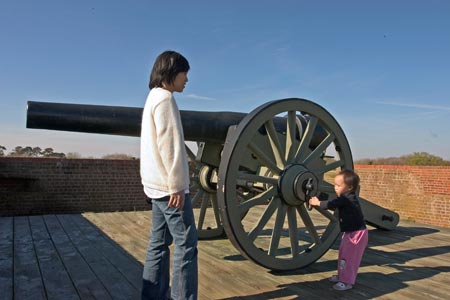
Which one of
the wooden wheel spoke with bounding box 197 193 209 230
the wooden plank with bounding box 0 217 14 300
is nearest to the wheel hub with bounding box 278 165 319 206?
the wooden wheel spoke with bounding box 197 193 209 230

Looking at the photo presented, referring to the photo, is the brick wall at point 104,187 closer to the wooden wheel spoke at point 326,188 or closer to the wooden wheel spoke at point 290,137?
the wooden wheel spoke at point 326,188

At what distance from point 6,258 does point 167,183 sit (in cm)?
292

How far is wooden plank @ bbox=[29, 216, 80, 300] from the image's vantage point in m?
3.29

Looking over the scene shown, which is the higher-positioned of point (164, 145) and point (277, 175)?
point (164, 145)

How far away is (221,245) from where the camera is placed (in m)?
5.35

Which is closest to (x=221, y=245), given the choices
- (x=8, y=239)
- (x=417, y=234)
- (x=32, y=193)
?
(x=8, y=239)

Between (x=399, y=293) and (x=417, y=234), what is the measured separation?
3521mm

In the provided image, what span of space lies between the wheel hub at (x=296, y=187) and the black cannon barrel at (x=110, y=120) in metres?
1.00

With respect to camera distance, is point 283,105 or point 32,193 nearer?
point 283,105

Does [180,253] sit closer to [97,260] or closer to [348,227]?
[348,227]

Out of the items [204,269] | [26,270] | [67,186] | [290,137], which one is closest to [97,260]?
[26,270]

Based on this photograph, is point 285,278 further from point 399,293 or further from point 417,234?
point 417,234

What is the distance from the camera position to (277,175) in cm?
413

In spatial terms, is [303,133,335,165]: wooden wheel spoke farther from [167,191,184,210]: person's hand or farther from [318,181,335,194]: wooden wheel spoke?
[167,191,184,210]: person's hand
